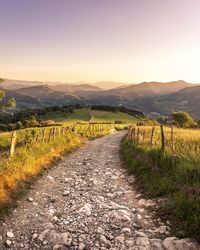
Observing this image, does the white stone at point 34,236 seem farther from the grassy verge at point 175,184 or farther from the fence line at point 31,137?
the fence line at point 31,137

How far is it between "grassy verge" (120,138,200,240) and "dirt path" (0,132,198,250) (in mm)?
606

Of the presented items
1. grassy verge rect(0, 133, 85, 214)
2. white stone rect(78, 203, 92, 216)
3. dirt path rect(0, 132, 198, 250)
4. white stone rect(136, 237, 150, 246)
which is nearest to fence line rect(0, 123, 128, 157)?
grassy verge rect(0, 133, 85, 214)

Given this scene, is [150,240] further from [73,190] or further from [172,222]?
[73,190]

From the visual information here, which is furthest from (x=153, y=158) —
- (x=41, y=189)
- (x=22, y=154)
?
(x=22, y=154)

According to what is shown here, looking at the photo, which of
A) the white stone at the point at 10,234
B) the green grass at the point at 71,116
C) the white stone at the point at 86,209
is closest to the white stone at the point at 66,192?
the white stone at the point at 86,209

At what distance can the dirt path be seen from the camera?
8016mm

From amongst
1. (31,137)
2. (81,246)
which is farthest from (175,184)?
(31,137)

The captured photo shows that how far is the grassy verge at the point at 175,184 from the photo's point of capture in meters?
8.74

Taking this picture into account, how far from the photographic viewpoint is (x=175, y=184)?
11.5 meters

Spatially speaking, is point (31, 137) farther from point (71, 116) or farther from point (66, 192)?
point (71, 116)

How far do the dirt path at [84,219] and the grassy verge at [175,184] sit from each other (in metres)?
0.61

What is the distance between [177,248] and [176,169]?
563cm

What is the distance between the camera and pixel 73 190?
512 inches

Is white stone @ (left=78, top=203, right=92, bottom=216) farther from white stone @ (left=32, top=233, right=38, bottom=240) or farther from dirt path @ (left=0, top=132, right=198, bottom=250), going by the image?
white stone @ (left=32, top=233, right=38, bottom=240)
